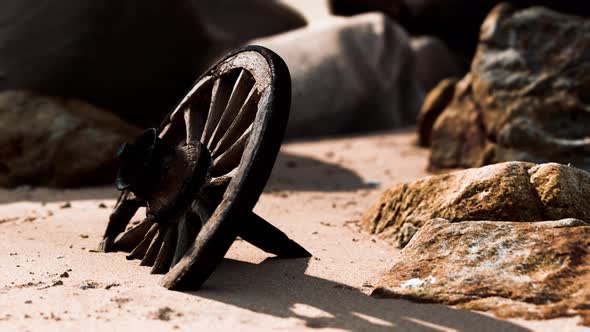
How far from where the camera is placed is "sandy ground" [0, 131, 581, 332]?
3104mm

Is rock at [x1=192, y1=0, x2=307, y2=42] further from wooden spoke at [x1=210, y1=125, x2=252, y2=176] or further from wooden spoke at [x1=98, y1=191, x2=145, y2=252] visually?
wooden spoke at [x1=210, y1=125, x2=252, y2=176]

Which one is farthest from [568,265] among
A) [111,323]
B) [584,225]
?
[111,323]

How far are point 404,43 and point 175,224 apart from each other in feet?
21.4

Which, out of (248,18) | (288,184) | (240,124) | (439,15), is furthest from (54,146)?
(439,15)

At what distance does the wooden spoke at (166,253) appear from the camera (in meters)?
3.78

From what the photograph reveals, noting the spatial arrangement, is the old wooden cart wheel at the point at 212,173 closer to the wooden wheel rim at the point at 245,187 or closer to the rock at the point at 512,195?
the wooden wheel rim at the point at 245,187

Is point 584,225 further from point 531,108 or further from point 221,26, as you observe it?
point 221,26

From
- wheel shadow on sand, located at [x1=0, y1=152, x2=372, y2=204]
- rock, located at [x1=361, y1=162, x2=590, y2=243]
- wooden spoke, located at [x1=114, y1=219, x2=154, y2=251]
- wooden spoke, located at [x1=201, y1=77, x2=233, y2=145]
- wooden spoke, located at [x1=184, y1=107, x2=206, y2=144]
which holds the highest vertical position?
wooden spoke, located at [x1=201, y1=77, x2=233, y2=145]

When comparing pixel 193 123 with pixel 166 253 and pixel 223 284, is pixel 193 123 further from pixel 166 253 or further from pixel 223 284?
pixel 223 284

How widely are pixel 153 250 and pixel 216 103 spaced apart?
771mm

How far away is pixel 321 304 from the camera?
3.36m

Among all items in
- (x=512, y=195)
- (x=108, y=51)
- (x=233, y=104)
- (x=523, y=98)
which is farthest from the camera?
(x=108, y=51)

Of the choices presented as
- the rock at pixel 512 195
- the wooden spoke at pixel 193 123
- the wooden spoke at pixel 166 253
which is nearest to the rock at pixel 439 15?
the rock at pixel 512 195

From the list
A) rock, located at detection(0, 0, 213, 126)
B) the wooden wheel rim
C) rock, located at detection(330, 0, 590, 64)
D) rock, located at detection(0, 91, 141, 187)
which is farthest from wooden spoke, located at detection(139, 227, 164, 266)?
rock, located at detection(330, 0, 590, 64)
